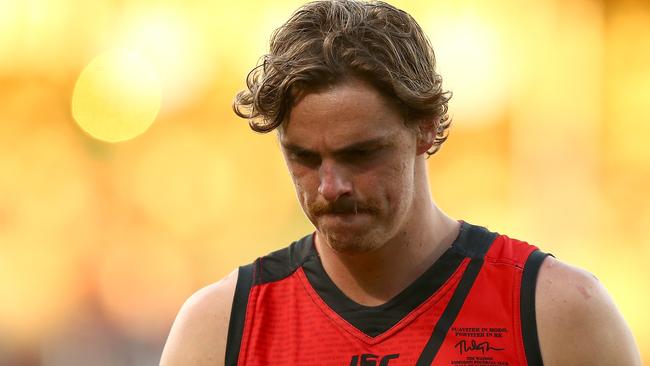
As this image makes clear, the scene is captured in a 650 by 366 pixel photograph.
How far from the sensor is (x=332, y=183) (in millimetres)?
2508

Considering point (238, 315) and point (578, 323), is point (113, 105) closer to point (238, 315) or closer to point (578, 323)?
point (238, 315)

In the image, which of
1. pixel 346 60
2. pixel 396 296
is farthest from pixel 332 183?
pixel 396 296

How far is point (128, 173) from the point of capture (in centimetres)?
744

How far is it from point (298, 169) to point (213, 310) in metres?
0.53

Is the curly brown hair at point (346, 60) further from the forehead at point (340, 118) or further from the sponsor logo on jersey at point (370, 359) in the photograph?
the sponsor logo on jersey at point (370, 359)

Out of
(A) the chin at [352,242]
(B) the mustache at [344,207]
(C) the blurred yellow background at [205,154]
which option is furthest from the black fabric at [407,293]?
(C) the blurred yellow background at [205,154]

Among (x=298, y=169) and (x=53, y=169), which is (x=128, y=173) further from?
(x=298, y=169)

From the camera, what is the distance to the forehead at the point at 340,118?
8.27 feet

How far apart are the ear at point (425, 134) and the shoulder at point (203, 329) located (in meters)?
0.66

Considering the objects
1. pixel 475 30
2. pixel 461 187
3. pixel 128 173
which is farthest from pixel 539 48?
pixel 128 173

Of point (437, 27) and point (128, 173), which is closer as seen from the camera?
point (437, 27)

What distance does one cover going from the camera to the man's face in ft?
8.27

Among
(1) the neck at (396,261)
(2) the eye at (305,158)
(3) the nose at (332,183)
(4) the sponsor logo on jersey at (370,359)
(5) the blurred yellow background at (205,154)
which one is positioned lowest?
(4) the sponsor logo on jersey at (370,359)
